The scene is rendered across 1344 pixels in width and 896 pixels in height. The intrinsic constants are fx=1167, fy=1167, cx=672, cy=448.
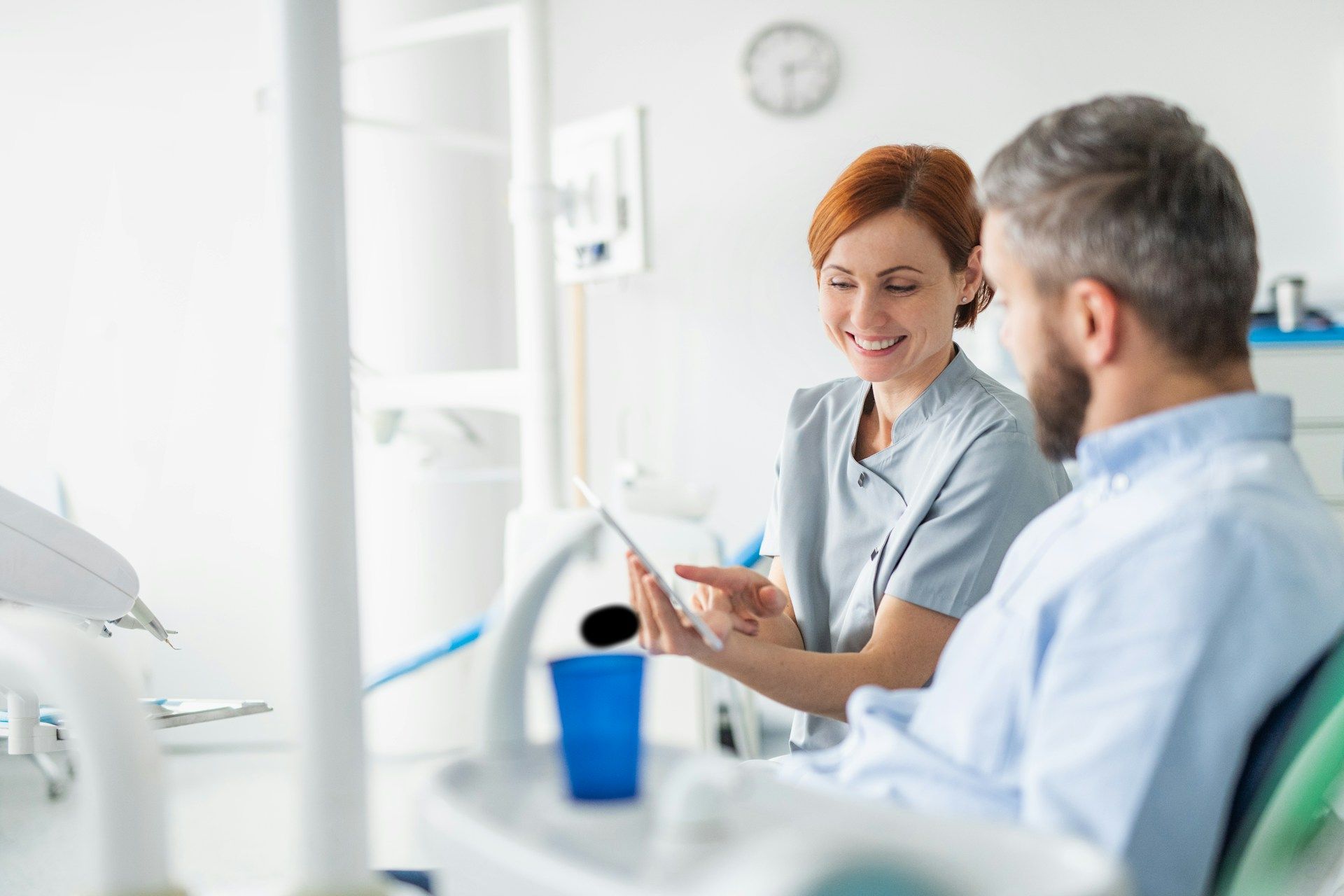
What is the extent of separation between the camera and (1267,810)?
0.71 meters

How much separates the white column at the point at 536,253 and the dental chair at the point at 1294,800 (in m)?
1.88

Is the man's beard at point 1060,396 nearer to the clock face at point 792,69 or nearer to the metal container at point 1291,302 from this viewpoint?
the metal container at point 1291,302

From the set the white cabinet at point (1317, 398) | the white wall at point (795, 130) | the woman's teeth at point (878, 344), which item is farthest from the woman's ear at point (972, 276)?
the white wall at point (795, 130)

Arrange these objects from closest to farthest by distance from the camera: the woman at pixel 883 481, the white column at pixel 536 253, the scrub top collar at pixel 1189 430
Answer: the scrub top collar at pixel 1189 430 → the woman at pixel 883 481 → the white column at pixel 536 253

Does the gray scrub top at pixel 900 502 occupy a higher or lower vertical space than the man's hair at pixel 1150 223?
lower

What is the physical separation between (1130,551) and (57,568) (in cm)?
89

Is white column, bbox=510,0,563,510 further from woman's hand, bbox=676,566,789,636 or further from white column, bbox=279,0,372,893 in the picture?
white column, bbox=279,0,372,893

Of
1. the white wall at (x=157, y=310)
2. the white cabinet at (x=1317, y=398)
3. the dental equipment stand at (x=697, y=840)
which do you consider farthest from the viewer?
the white wall at (x=157, y=310)

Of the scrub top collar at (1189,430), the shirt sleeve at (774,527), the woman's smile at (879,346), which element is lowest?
the shirt sleeve at (774,527)

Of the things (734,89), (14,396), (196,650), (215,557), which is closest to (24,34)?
(14,396)

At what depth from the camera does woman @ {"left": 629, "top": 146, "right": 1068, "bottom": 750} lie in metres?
1.26

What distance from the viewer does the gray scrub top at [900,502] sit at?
1260 mm

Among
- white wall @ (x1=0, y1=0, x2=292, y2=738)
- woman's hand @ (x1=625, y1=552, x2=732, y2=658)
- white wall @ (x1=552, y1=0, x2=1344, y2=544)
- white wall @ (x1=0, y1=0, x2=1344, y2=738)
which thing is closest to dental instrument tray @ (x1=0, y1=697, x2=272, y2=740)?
woman's hand @ (x1=625, y1=552, x2=732, y2=658)

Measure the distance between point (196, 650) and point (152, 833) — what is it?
350 cm
